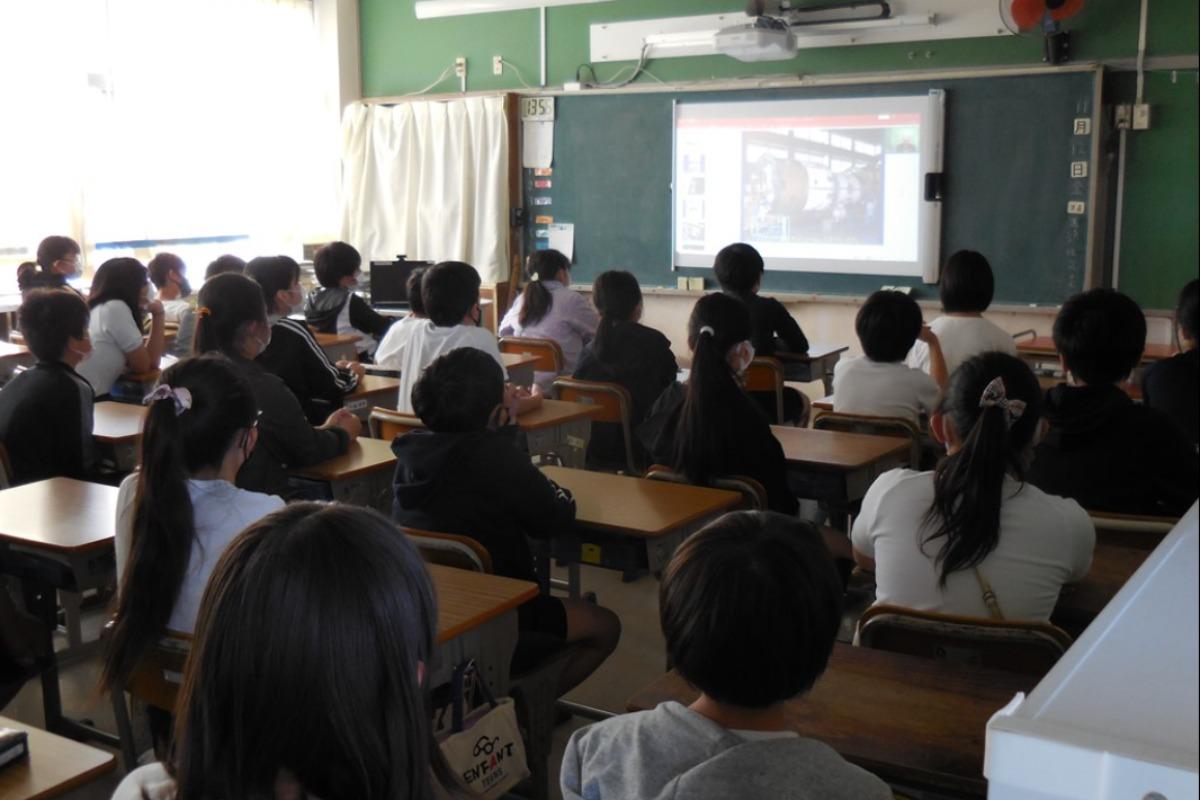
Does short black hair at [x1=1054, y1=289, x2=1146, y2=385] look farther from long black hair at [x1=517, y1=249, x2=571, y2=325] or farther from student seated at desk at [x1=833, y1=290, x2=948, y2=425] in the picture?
long black hair at [x1=517, y1=249, x2=571, y2=325]

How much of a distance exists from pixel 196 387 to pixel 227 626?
143cm

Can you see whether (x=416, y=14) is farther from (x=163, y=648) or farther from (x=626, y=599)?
(x=163, y=648)

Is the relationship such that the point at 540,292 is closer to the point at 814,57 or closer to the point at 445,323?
the point at 445,323

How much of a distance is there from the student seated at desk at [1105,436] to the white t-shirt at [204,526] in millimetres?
1770

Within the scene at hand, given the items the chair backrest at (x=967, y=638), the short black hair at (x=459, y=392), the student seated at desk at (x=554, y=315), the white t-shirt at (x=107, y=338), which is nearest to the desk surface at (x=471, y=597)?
the short black hair at (x=459, y=392)

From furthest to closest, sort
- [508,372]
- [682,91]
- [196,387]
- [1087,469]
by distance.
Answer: [682,91] < [508,372] < [1087,469] < [196,387]

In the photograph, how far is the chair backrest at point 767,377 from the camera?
5.01 meters

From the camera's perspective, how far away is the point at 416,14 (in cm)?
845

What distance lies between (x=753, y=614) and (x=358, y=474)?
2244 mm

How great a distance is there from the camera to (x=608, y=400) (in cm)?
475

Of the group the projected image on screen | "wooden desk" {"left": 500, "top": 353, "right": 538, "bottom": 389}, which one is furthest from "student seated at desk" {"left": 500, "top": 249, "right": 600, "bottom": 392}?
the projected image on screen

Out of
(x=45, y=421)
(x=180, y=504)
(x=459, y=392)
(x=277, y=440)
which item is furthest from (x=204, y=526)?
(x=45, y=421)

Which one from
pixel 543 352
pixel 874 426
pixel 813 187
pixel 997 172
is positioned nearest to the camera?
pixel 874 426

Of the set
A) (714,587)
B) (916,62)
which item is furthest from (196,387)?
(916,62)
